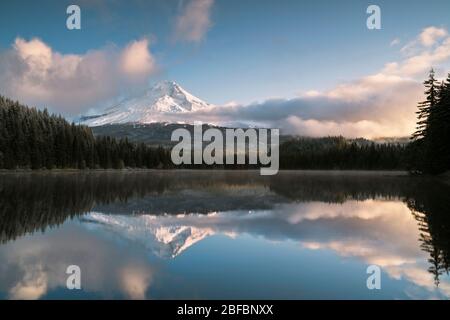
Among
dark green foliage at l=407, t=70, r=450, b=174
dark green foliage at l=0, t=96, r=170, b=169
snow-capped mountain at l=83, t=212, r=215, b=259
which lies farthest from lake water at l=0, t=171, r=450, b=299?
dark green foliage at l=0, t=96, r=170, b=169

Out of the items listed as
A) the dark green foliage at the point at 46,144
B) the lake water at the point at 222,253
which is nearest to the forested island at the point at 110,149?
the dark green foliage at the point at 46,144

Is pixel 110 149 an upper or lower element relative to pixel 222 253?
Answer: upper

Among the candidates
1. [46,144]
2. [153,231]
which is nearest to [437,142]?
[153,231]

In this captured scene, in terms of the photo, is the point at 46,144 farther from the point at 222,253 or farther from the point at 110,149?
the point at 222,253

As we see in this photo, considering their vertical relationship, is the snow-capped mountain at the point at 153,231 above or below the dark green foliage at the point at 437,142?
below

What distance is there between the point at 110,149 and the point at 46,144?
35344mm

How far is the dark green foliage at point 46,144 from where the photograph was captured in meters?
108

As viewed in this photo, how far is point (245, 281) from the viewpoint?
36.1 ft

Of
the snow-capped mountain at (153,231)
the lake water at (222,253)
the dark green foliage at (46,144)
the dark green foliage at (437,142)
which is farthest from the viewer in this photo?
the dark green foliage at (46,144)

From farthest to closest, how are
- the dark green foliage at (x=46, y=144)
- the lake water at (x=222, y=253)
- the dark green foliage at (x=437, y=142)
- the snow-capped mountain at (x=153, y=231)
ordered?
1. the dark green foliage at (x=46, y=144)
2. the dark green foliage at (x=437, y=142)
3. the snow-capped mountain at (x=153, y=231)
4. the lake water at (x=222, y=253)

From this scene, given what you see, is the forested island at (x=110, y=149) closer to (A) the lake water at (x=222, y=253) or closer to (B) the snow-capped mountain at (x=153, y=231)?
(A) the lake water at (x=222, y=253)

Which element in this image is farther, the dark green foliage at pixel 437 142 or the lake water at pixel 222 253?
the dark green foliage at pixel 437 142

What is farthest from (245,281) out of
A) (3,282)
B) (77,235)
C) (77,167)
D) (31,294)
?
(77,167)

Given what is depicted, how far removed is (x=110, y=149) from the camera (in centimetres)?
15250
